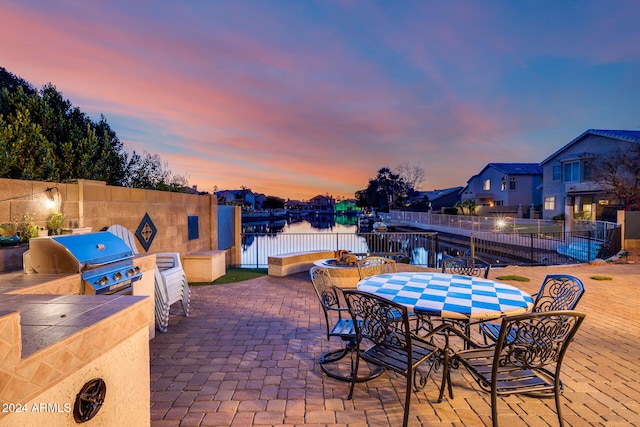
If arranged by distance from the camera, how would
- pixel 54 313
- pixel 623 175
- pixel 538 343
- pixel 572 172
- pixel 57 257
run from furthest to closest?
pixel 572 172, pixel 623 175, pixel 57 257, pixel 538 343, pixel 54 313

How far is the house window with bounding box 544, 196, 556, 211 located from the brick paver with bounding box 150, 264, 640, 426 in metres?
24.5

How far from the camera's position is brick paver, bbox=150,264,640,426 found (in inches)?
94.9

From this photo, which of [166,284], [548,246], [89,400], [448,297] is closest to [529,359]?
[448,297]

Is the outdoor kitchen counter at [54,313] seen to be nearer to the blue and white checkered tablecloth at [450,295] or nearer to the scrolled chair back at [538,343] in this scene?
the blue and white checkered tablecloth at [450,295]

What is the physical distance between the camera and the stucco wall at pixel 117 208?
3725 mm

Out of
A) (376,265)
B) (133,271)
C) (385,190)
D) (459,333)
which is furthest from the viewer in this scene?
(385,190)

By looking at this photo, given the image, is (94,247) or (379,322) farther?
(94,247)

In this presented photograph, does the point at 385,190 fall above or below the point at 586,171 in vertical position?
above

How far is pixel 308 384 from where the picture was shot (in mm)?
2910

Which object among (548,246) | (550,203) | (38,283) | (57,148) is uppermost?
(57,148)

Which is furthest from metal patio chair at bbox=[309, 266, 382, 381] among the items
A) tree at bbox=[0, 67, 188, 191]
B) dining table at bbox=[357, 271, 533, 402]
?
tree at bbox=[0, 67, 188, 191]

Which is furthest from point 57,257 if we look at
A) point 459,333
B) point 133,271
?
point 459,333

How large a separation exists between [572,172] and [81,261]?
29611mm

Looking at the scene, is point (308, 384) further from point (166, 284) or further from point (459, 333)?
point (166, 284)
